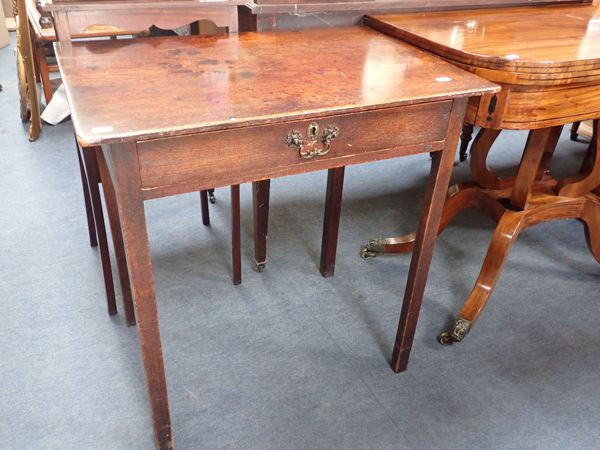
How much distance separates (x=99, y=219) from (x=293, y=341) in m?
0.69

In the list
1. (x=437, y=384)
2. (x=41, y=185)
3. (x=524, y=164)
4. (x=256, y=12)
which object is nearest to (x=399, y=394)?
(x=437, y=384)

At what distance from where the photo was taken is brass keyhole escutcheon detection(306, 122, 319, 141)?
1.01m

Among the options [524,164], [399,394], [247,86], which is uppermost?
[247,86]

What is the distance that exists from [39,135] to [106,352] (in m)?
1.76

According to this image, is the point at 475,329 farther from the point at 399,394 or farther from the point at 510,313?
the point at 399,394

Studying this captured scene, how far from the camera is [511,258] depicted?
2066mm

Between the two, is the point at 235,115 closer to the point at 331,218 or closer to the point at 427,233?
the point at 427,233

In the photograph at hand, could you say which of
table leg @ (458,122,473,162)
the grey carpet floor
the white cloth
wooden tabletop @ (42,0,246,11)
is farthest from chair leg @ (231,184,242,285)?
the white cloth

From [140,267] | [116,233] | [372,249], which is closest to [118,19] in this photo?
[116,233]

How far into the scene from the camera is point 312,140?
3.39ft

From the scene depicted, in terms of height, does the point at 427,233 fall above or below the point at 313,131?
below

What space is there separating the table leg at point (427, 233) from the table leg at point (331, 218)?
0.43 meters

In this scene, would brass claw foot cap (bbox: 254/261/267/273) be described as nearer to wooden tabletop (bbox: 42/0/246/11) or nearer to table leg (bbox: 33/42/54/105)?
wooden tabletop (bbox: 42/0/246/11)

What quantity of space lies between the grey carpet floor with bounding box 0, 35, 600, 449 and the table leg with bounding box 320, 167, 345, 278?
0.07m
